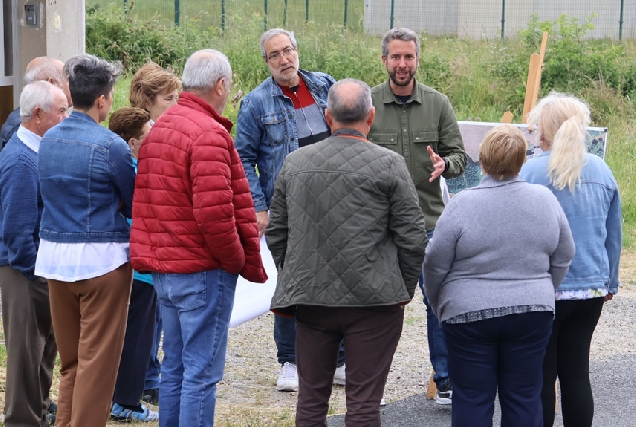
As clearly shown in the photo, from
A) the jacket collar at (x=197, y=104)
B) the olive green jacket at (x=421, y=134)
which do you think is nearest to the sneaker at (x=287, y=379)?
the olive green jacket at (x=421, y=134)

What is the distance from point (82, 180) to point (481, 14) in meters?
22.1

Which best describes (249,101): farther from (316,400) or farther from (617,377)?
(617,377)

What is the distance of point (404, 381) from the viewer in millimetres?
6258

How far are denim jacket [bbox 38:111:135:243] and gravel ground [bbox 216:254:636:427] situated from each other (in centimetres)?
154

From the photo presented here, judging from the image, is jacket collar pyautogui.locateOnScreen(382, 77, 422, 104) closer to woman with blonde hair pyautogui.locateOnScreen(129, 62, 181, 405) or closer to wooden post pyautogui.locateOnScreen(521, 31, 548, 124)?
wooden post pyautogui.locateOnScreen(521, 31, 548, 124)

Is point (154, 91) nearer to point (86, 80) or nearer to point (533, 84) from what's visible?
point (86, 80)

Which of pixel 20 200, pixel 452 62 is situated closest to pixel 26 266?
pixel 20 200

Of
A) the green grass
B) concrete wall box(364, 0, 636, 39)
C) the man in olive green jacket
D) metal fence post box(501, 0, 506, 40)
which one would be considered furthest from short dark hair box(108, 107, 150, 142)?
concrete wall box(364, 0, 636, 39)

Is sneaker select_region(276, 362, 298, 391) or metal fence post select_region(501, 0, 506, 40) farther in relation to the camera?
metal fence post select_region(501, 0, 506, 40)

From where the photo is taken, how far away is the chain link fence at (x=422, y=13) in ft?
73.0

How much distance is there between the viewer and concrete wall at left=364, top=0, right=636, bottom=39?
24469mm

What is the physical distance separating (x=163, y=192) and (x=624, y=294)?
587 centimetres

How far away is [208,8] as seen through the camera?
76.7 feet

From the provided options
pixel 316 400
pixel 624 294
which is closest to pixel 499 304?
pixel 316 400
